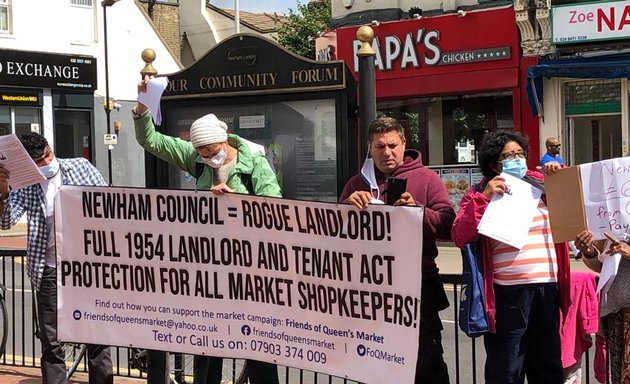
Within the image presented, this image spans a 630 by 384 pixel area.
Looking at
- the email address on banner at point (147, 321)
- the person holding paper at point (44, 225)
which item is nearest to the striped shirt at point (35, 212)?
the person holding paper at point (44, 225)

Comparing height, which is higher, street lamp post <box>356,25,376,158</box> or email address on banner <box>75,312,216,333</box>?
street lamp post <box>356,25,376,158</box>

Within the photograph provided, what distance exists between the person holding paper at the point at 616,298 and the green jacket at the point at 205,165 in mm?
1779

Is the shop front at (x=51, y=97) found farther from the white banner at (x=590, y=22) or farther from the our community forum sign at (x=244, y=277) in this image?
the our community forum sign at (x=244, y=277)

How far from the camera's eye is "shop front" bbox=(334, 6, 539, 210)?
52.3 feet

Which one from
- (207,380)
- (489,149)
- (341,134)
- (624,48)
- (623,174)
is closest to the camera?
(623,174)

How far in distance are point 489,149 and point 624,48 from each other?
38.4 feet

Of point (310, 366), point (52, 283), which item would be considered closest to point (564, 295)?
point (310, 366)

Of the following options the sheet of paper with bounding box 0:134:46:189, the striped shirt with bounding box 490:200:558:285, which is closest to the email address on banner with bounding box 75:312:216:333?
→ the sheet of paper with bounding box 0:134:46:189

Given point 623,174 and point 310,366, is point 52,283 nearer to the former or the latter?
point 310,366

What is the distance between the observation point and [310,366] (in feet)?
14.1

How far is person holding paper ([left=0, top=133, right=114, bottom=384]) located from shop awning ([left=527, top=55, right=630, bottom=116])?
1125 cm

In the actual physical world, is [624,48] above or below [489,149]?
above

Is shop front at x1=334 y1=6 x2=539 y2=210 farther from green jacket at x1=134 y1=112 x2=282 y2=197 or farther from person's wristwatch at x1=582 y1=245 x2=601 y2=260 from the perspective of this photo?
person's wristwatch at x1=582 y1=245 x2=601 y2=260

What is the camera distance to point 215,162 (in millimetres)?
4645
